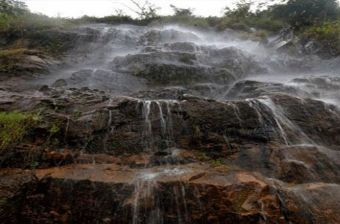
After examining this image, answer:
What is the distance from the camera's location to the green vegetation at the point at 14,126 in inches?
182

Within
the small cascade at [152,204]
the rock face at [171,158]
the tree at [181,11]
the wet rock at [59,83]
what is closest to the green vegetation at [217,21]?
the tree at [181,11]

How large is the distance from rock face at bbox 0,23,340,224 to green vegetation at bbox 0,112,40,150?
18 mm

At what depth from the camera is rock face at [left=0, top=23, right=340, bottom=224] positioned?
388 cm

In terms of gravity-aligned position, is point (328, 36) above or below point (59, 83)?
above

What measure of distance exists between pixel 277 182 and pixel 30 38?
896cm

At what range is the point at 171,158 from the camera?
186 inches

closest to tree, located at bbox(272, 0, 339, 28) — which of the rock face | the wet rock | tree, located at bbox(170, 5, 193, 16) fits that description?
tree, located at bbox(170, 5, 193, 16)

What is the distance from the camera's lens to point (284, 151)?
189 inches

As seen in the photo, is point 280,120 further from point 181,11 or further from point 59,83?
point 181,11

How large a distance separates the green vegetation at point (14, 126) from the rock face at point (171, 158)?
2cm

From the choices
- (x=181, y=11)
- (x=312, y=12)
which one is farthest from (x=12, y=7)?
(x=312, y=12)

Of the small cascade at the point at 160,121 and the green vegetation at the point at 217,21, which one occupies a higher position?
the green vegetation at the point at 217,21

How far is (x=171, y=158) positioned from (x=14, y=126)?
84.6 inches

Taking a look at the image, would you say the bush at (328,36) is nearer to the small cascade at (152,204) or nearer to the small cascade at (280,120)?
the small cascade at (280,120)
